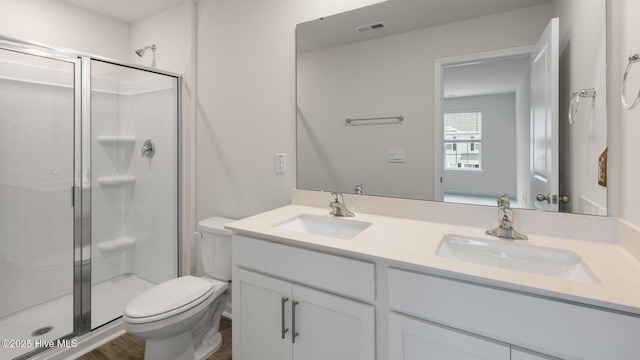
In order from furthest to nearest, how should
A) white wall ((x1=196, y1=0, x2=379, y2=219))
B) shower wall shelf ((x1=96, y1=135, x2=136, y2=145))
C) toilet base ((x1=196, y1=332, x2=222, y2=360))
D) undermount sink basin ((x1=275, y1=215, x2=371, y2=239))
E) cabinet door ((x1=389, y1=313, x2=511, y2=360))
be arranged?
shower wall shelf ((x1=96, y1=135, x2=136, y2=145))
white wall ((x1=196, y1=0, x2=379, y2=219))
toilet base ((x1=196, y1=332, x2=222, y2=360))
undermount sink basin ((x1=275, y1=215, x2=371, y2=239))
cabinet door ((x1=389, y1=313, x2=511, y2=360))

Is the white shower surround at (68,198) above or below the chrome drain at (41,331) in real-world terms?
above

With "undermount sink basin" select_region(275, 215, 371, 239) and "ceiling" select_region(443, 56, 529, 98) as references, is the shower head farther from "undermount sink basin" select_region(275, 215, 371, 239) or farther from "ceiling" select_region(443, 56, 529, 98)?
"ceiling" select_region(443, 56, 529, 98)

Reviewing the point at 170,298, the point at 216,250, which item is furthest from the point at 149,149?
the point at 170,298

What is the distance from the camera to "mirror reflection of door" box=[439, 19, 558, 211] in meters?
1.25

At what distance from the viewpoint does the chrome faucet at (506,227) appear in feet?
3.88

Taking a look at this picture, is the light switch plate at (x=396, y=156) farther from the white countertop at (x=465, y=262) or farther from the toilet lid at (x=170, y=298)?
the toilet lid at (x=170, y=298)

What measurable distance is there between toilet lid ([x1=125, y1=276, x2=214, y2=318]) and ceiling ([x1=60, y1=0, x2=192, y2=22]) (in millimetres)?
2061

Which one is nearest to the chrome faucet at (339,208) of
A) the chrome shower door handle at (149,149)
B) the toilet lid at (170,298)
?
the toilet lid at (170,298)

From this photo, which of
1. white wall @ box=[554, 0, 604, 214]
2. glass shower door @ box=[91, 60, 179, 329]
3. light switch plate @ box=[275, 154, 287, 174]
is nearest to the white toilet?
light switch plate @ box=[275, 154, 287, 174]

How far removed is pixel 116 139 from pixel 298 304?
2.16m

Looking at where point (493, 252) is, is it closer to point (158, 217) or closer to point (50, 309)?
point (158, 217)

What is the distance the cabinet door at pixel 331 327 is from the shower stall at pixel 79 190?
5.14 ft

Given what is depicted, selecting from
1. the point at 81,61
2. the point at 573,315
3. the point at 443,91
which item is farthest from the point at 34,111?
the point at 573,315

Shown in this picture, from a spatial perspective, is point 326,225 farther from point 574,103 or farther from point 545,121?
point 574,103
